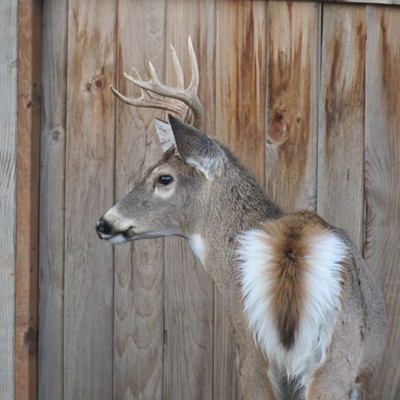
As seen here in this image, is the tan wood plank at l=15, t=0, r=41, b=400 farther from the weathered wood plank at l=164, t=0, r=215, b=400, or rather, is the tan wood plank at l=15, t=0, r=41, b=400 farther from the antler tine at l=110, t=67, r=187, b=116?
the weathered wood plank at l=164, t=0, r=215, b=400

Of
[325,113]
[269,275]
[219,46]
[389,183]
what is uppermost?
[219,46]

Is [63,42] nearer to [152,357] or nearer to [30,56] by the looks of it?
[30,56]

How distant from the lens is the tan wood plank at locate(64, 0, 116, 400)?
4.50 meters

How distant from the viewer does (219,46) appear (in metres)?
4.52

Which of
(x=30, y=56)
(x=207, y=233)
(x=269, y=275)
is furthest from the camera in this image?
(x=30, y=56)

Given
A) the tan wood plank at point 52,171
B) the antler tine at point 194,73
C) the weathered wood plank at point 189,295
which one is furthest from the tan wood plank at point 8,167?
the antler tine at point 194,73

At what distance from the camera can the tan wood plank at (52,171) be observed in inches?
177

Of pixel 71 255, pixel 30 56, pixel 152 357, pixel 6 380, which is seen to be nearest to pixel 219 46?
pixel 30 56

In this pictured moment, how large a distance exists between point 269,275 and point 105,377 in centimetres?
173

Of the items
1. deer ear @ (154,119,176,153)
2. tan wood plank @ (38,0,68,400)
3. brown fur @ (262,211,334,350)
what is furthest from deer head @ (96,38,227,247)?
brown fur @ (262,211,334,350)

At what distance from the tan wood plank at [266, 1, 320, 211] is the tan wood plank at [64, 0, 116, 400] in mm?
783

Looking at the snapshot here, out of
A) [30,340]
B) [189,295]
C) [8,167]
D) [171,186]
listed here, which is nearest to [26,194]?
[8,167]

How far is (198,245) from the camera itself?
3906 mm

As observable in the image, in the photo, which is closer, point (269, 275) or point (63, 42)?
point (269, 275)
